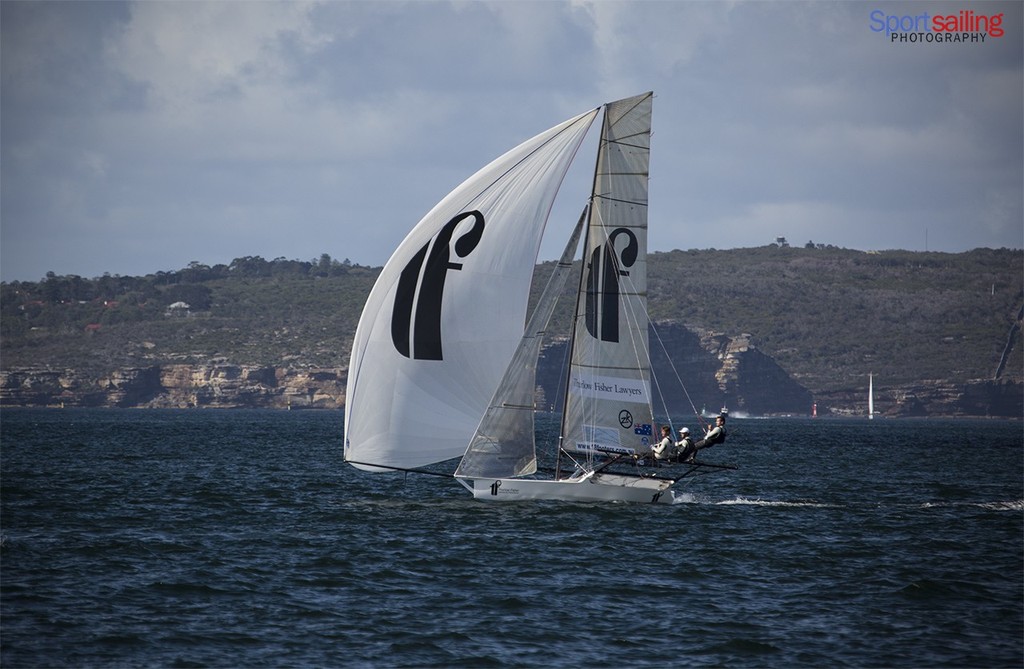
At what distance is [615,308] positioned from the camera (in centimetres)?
2845

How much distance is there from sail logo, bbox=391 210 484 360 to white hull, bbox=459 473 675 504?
3429 millimetres

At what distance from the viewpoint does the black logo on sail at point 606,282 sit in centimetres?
2828

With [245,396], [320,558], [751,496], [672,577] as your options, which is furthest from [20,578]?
[245,396]

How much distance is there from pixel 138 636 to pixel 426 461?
1081cm

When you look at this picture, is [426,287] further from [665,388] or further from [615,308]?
[665,388]

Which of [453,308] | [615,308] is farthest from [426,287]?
[615,308]

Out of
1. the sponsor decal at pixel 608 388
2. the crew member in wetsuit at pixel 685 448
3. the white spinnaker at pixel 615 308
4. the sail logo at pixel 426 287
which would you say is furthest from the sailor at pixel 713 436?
the sail logo at pixel 426 287

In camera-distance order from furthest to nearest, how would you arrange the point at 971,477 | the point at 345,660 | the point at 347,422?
the point at 971,477, the point at 347,422, the point at 345,660

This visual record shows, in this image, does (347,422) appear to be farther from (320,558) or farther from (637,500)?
(637,500)

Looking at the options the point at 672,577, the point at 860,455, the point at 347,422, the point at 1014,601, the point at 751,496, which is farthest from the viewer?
the point at 860,455

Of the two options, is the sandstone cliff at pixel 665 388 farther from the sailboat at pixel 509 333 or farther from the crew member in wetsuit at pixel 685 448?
the sailboat at pixel 509 333

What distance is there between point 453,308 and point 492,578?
761cm

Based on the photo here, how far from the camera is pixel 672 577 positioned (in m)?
22.4

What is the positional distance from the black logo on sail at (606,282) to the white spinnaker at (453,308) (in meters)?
1.57
